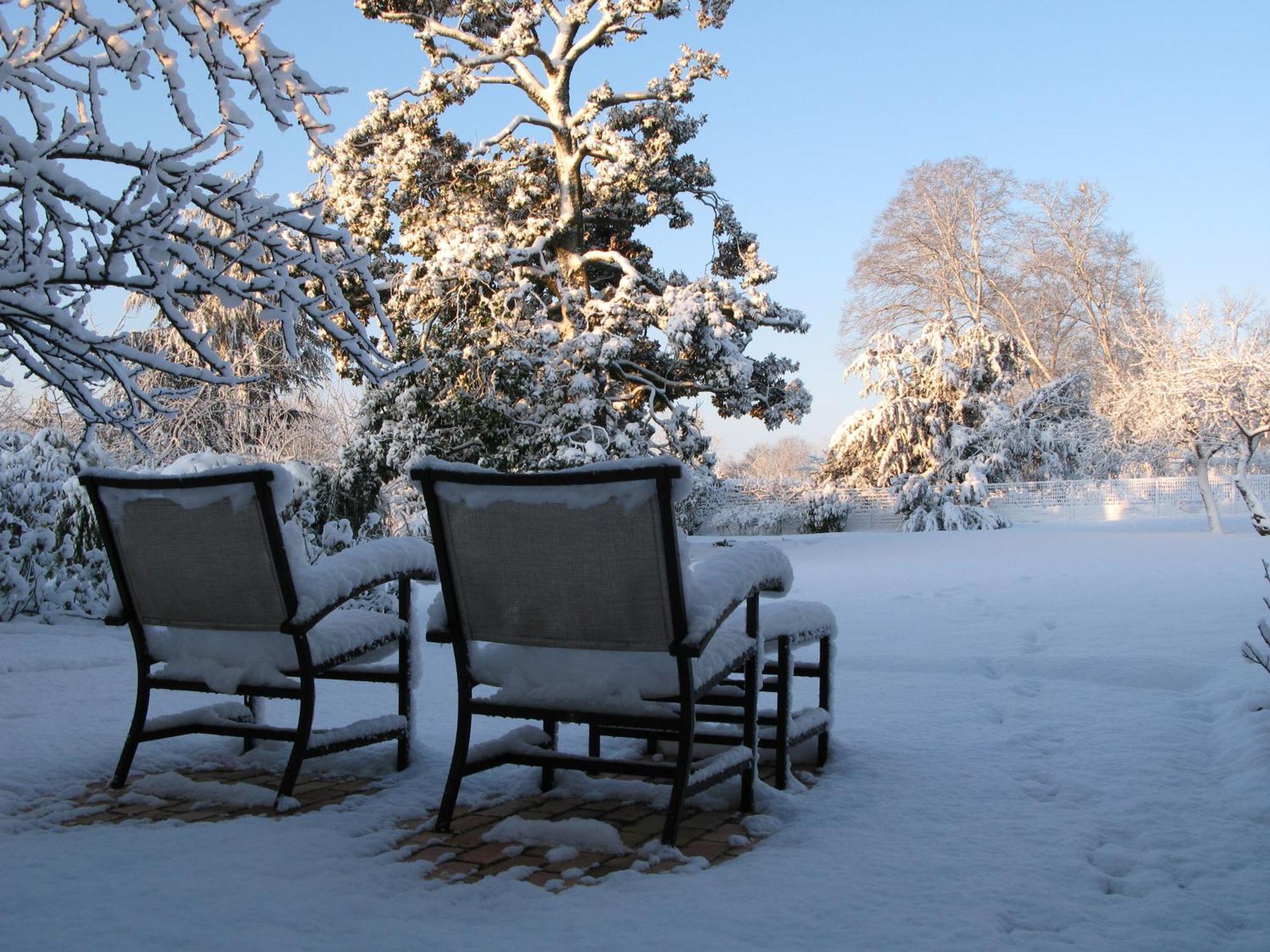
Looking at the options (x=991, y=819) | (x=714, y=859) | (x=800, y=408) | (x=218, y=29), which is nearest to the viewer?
(x=714, y=859)

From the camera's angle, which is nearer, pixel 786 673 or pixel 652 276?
pixel 786 673

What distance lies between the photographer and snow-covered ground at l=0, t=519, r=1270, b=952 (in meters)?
1.82

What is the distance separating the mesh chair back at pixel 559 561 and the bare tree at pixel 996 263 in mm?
31549

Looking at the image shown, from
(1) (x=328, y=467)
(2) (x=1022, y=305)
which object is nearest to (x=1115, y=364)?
(2) (x=1022, y=305)

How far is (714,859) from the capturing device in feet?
7.47

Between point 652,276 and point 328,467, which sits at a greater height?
point 652,276

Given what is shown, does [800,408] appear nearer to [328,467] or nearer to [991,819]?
[328,467]

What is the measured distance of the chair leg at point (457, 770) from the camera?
Result: 2.47 metres

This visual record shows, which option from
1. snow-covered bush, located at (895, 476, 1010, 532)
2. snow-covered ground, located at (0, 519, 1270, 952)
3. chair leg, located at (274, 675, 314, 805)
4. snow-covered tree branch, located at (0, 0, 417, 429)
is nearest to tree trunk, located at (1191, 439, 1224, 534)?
snow-covered bush, located at (895, 476, 1010, 532)

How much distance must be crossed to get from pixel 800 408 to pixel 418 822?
17169 millimetres

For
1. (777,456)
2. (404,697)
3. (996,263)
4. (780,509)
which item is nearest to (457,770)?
(404,697)

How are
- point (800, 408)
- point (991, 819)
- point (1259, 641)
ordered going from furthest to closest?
point (800, 408) < point (1259, 641) < point (991, 819)

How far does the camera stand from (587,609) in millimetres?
2381

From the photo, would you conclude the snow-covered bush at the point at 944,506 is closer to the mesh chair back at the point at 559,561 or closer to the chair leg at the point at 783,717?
the chair leg at the point at 783,717
